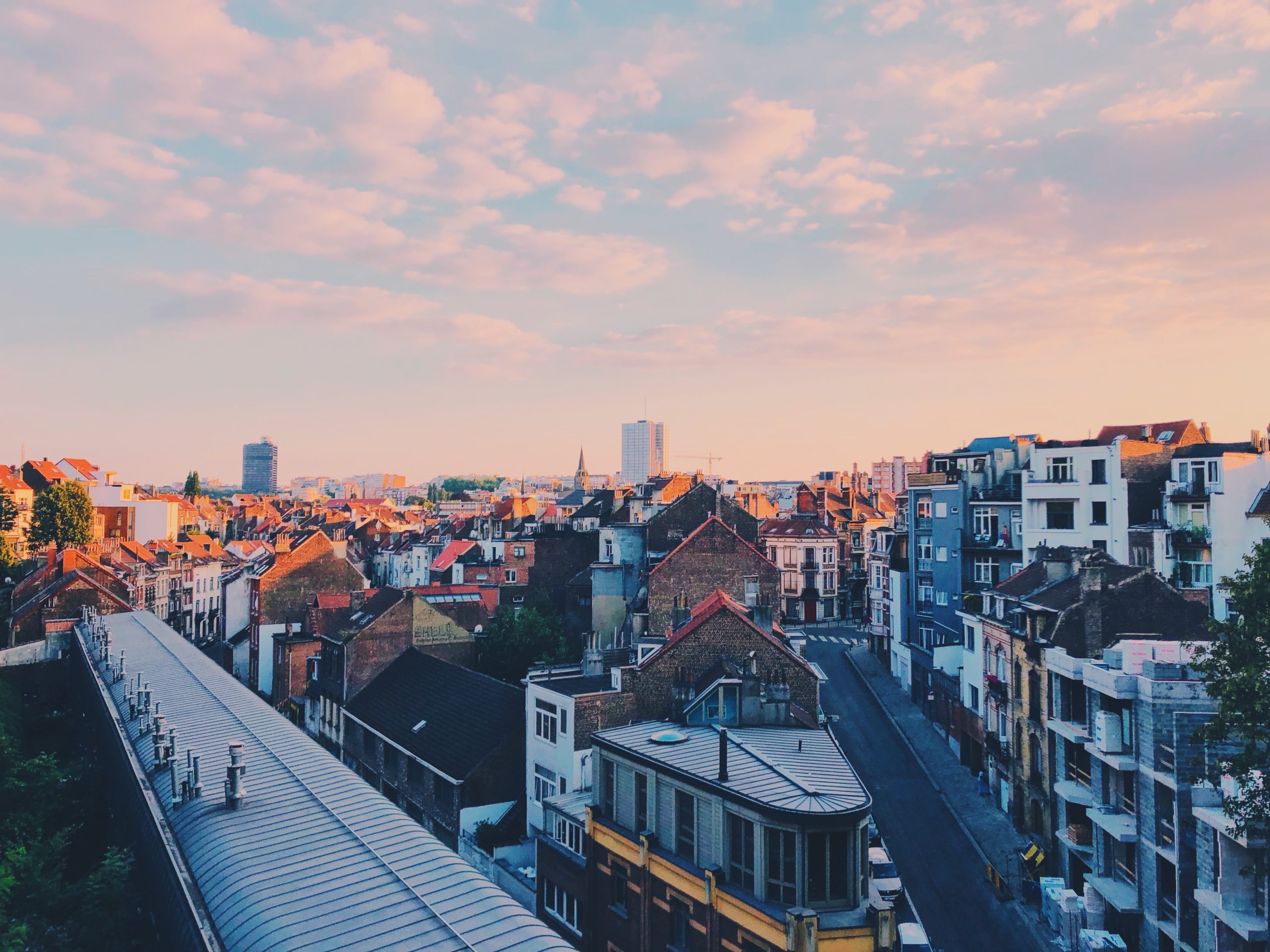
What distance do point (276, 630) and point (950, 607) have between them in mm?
47562

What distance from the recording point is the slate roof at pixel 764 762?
2517 centimetres

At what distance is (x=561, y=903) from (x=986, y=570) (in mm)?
37073

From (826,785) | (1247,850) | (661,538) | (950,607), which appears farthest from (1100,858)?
(661,538)

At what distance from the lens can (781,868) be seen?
24734mm

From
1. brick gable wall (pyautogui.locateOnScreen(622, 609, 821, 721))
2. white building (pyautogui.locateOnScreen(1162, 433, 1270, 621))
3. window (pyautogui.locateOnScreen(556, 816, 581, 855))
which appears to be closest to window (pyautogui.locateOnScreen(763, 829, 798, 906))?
window (pyautogui.locateOnScreen(556, 816, 581, 855))

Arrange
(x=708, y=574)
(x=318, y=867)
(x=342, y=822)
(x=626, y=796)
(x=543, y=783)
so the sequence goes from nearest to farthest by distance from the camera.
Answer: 1. (x=318, y=867)
2. (x=342, y=822)
3. (x=626, y=796)
4. (x=543, y=783)
5. (x=708, y=574)

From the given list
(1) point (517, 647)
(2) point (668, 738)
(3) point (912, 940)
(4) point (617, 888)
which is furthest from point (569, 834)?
(1) point (517, 647)

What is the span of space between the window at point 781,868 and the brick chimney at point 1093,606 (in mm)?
18539

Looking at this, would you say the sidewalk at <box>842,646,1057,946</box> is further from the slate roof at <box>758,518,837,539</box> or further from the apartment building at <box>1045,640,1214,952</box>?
the slate roof at <box>758,518,837,539</box>

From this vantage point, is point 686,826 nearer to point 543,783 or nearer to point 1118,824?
point 543,783

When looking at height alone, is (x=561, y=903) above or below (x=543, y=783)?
below

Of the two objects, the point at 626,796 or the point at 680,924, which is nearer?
the point at 680,924

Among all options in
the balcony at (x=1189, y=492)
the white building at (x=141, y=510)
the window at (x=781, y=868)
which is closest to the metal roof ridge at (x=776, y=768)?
the window at (x=781, y=868)

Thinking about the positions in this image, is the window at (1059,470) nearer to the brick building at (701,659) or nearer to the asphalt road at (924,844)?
the asphalt road at (924,844)
